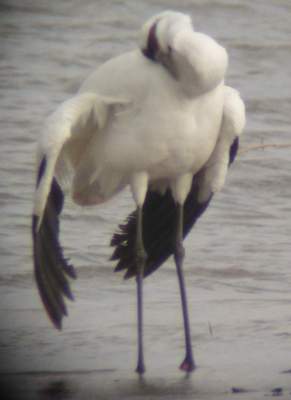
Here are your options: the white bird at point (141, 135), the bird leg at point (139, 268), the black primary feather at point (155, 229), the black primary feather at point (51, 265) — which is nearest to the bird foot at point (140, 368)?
the white bird at point (141, 135)

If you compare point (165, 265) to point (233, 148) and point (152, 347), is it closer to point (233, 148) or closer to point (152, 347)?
point (233, 148)

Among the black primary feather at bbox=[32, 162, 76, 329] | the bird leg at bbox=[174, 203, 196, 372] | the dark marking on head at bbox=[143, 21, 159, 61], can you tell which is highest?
the dark marking on head at bbox=[143, 21, 159, 61]

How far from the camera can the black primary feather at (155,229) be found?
7.87 m

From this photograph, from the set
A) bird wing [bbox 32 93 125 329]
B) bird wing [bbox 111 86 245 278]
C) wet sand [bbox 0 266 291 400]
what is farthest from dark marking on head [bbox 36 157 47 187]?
bird wing [bbox 111 86 245 278]

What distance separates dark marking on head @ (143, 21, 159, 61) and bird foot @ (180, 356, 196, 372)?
1.57m

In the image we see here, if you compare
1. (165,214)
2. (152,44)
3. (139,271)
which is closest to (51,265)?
(139,271)

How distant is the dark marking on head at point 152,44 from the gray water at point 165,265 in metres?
1.53

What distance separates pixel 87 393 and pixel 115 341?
3.24 ft

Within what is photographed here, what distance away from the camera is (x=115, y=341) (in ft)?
24.2

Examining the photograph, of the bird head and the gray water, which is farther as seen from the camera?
the bird head

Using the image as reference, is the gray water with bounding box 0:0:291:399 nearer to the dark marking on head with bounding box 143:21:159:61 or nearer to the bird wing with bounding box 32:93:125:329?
the bird wing with bounding box 32:93:125:329

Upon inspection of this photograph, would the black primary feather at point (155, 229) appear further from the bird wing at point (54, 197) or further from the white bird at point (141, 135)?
the bird wing at point (54, 197)

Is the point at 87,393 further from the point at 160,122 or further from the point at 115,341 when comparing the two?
the point at 160,122

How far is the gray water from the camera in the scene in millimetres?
6809
